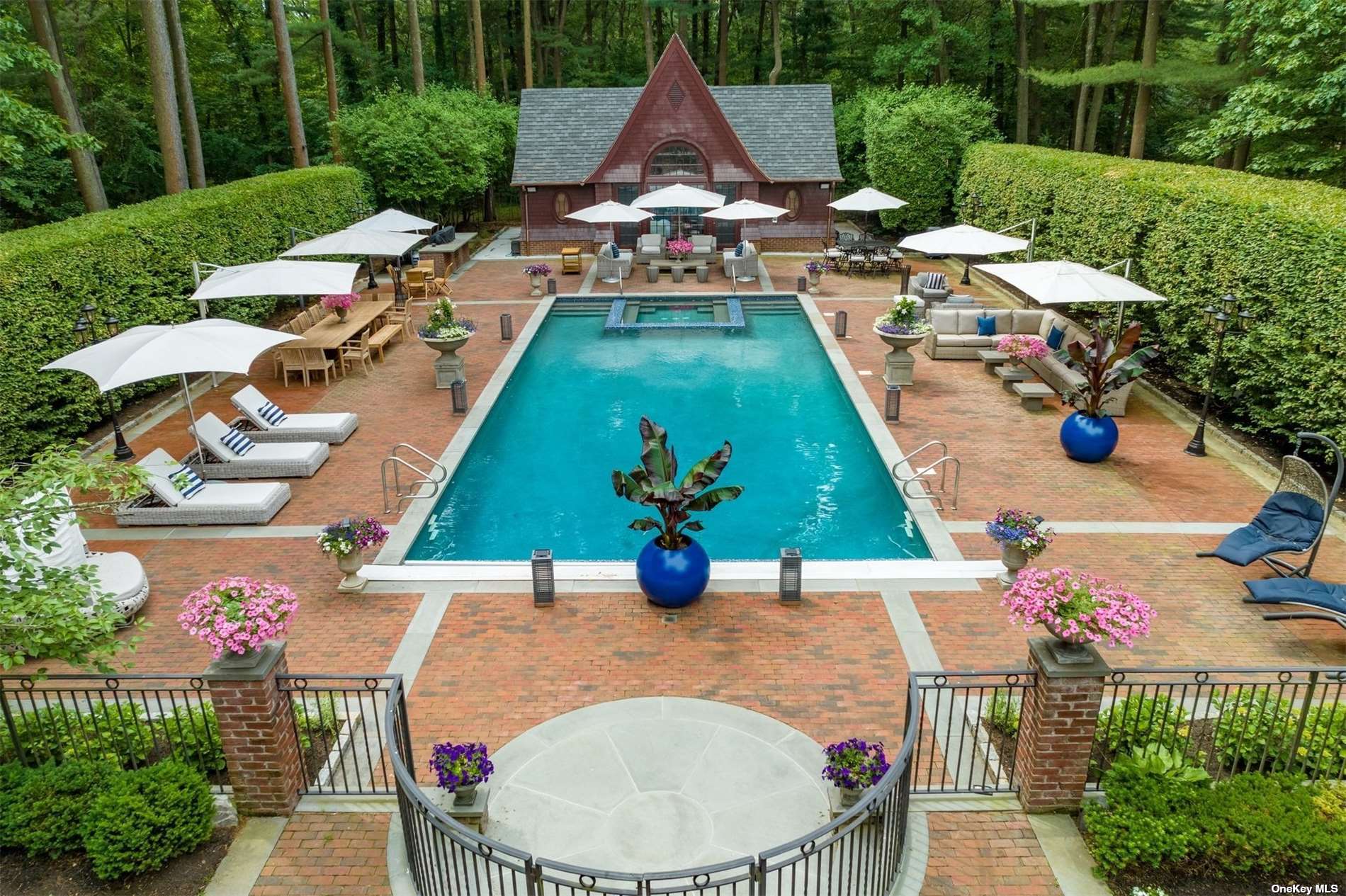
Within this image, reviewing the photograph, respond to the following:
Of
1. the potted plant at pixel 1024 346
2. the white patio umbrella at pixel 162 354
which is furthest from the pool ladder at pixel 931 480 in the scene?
the white patio umbrella at pixel 162 354

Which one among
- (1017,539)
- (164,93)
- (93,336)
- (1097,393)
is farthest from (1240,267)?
(164,93)

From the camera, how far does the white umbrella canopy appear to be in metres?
25.1

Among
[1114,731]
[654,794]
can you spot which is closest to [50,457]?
[654,794]

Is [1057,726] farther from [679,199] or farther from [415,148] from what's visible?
[415,148]

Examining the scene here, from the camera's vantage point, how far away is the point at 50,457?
22.9ft

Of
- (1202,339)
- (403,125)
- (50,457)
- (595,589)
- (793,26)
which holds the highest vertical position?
(793,26)

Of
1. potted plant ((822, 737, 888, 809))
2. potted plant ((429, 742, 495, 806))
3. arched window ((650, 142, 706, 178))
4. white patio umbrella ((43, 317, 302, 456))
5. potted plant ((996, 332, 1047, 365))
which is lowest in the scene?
potted plant ((822, 737, 888, 809))

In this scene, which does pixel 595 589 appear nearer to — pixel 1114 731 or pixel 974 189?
pixel 1114 731

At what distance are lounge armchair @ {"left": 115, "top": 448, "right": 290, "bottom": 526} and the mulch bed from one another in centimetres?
643

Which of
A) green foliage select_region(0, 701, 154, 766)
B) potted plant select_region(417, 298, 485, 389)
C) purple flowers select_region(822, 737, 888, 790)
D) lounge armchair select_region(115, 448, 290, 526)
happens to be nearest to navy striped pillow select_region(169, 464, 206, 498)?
lounge armchair select_region(115, 448, 290, 526)

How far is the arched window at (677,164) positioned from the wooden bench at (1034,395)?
711 inches

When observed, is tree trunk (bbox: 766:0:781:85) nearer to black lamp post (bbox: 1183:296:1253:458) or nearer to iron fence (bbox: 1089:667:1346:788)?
black lamp post (bbox: 1183:296:1253:458)

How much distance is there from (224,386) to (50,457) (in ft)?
42.5

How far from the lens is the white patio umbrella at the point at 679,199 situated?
91.8 ft
